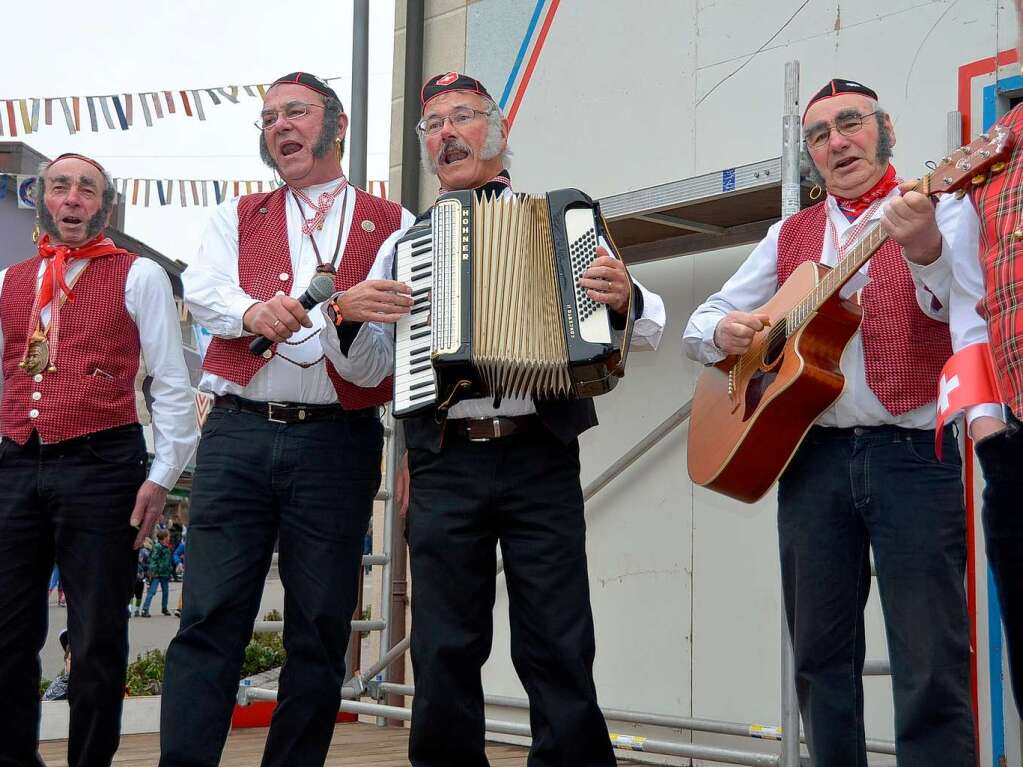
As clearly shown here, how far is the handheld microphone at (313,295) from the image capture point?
99.0 inches

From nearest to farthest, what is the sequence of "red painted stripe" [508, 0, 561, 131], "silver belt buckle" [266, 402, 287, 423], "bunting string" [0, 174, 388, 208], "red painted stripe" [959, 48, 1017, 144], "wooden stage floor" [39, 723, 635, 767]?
"silver belt buckle" [266, 402, 287, 423]
"red painted stripe" [959, 48, 1017, 144]
"wooden stage floor" [39, 723, 635, 767]
"red painted stripe" [508, 0, 561, 131]
"bunting string" [0, 174, 388, 208]

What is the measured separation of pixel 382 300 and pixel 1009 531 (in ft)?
4.45

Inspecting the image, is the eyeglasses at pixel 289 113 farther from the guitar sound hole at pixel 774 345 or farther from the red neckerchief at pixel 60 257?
the guitar sound hole at pixel 774 345

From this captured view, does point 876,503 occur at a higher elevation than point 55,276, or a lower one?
lower

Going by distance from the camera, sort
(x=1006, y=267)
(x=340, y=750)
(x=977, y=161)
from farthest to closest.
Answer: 1. (x=340, y=750)
2. (x=977, y=161)
3. (x=1006, y=267)

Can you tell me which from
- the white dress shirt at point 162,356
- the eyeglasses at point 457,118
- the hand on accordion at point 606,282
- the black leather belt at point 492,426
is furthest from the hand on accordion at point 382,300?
the white dress shirt at point 162,356

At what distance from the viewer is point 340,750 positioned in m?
4.48

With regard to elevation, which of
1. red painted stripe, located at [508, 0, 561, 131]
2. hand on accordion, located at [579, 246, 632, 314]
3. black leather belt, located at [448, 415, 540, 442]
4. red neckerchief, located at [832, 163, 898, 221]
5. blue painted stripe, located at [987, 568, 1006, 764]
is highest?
red painted stripe, located at [508, 0, 561, 131]

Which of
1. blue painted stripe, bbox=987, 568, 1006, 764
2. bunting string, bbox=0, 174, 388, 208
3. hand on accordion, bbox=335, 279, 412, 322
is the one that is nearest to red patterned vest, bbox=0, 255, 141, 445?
hand on accordion, bbox=335, 279, 412, 322

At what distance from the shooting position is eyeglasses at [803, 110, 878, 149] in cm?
284

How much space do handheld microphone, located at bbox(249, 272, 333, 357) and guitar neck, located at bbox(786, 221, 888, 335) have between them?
1.07m

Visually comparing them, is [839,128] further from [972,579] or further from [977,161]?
[972,579]

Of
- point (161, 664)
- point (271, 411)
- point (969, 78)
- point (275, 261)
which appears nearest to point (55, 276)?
point (275, 261)

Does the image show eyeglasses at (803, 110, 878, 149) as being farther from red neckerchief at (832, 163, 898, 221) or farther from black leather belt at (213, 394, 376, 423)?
black leather belt at (213, 394, 376, 423)
